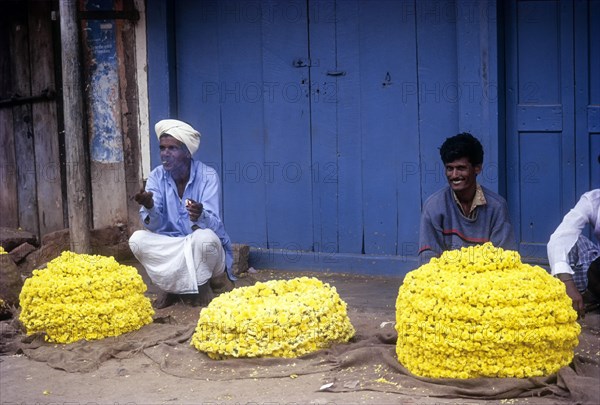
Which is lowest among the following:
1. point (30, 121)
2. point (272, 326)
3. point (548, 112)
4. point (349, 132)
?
point (272, 326)

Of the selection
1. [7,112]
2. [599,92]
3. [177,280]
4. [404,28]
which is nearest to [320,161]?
[404,28]

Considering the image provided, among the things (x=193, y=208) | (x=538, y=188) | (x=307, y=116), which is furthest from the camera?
(x=307, y=116)

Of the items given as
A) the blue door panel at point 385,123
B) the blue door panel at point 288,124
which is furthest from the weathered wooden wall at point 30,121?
the blue door panel at point 385,123

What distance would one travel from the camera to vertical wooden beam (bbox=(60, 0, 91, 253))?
24.0ft

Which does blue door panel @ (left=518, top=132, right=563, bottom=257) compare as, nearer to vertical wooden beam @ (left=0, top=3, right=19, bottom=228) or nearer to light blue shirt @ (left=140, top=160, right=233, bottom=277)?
light blue shirt @ (left=140, top=160, right=233, bottom=277)

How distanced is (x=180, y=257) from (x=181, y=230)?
12.8 inches

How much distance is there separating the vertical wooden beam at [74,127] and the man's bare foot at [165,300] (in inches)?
35.4

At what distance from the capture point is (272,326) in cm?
511

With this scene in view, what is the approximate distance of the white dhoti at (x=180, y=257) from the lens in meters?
6.62

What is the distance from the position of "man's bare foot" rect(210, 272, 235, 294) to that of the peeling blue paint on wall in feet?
7.11

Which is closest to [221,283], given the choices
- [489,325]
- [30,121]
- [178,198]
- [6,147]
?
[178,198]

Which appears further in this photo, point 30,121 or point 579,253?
point 30,121

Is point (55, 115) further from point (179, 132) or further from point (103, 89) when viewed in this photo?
point (179, 132)

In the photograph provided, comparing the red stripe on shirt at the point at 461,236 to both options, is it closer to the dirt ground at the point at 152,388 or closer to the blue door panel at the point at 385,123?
the dirt ground at the point at 152,388
